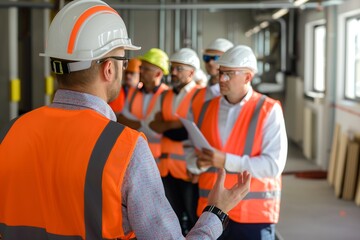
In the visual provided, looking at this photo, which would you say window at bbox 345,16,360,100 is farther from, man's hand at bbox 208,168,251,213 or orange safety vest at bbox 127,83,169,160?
man's hand at bbox 208,168,251,213

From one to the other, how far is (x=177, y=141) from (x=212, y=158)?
1.62 m

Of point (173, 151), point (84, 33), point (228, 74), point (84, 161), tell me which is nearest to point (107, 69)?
point (84, 33)

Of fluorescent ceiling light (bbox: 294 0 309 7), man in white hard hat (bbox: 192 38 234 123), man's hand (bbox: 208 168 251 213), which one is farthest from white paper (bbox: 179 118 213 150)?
fluorescent ceiling light (bbox: 294 0 309 7)

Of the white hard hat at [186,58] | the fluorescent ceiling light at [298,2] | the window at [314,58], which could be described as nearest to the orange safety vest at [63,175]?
the white hard hat at [186,58]

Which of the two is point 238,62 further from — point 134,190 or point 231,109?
point 134,190

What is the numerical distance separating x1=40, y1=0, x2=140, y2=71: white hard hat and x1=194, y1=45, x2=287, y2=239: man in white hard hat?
165 cm

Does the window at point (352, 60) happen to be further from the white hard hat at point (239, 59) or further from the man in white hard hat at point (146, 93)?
the white hard hat at point (239, 59)

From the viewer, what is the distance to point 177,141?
16.0 feet

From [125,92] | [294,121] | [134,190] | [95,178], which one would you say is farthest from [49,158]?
[294,121]

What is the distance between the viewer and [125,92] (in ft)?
19.7

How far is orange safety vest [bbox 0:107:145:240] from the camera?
5.11 feet

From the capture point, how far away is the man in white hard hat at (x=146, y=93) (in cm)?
525

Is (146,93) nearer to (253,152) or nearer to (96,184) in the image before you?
(253,152)

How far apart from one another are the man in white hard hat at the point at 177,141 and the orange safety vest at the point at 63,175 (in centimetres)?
309
